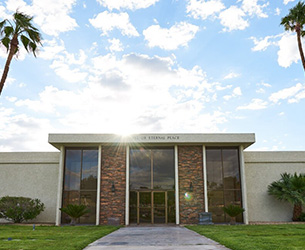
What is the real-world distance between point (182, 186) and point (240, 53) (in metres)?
9.02

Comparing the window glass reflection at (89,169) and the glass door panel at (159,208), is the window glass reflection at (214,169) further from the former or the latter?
the window glass reflection at (89,169)

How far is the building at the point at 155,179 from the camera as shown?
19.5 m

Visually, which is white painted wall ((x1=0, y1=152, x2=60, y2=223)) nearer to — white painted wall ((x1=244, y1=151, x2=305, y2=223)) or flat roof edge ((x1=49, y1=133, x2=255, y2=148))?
flat roof edge ((x1=49, y1=133, x2=255, y2=148))

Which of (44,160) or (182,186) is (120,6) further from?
(44,160)

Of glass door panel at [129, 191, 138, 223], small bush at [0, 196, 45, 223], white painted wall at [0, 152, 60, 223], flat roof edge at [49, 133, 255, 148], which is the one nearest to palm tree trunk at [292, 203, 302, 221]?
flat roof edge at [49, 133, 255, 148]

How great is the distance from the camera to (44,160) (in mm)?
22125

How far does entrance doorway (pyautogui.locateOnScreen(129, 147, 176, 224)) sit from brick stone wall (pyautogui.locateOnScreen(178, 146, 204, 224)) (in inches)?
21.6

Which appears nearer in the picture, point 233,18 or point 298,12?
point 233,18

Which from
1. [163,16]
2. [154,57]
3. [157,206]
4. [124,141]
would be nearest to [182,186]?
[157,206]

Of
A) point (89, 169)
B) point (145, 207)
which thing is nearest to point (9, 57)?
point (89, 169)

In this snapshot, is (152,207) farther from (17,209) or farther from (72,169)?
(17,209)

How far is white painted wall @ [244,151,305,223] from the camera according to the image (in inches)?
832

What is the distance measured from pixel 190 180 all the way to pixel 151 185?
94.8 inches

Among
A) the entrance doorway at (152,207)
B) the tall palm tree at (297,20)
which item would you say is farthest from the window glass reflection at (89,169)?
the tall palm tree at (297,20)
